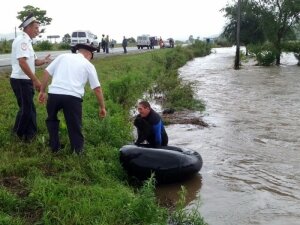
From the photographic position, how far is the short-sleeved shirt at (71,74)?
20.3 ft

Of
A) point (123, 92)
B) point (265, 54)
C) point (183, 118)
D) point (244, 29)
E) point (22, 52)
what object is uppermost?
point (244, 29)

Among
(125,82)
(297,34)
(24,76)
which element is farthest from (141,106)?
(297,34)

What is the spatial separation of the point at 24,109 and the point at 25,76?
536 millimetres

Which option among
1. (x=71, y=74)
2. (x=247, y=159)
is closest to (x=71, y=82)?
(x=71, y=74)

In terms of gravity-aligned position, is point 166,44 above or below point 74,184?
above

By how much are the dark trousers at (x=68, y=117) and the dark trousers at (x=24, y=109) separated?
662 mm

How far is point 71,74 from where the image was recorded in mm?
6160

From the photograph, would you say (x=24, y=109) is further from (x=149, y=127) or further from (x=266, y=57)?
(x=266, y=57)

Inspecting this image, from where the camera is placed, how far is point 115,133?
823 cm

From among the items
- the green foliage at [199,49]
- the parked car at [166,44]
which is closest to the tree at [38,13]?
the parked car at [166,44]

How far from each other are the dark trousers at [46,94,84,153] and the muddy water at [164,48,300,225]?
1649mm

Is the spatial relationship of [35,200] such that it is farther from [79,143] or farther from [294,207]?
[294,207]

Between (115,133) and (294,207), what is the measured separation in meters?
3.42

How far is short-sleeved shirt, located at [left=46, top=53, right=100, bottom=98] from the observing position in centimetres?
618
